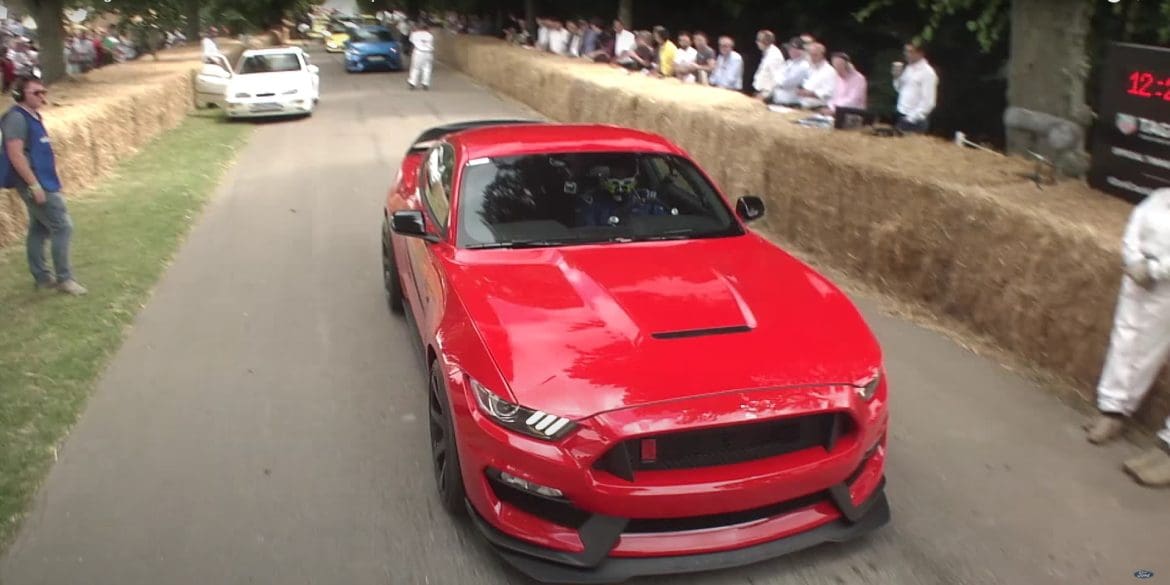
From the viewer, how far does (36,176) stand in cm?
753

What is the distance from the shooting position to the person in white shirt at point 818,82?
42.1ft

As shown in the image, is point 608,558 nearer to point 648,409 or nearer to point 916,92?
point 648,409

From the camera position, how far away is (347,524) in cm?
432

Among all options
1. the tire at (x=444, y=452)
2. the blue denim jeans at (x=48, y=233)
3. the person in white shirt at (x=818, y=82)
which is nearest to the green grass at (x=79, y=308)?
the blue denim jeans at (x=48, y=233)

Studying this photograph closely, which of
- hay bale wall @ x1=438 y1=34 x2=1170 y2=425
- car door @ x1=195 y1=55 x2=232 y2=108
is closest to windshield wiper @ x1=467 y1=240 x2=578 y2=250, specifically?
hay bale wall @ x1=438 y1=34 x2=1170 y2=425

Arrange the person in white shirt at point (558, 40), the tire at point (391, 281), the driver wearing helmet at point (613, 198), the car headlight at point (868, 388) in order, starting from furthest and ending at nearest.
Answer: the person in white shirt at point (558, 40), the tire at point (391, 281), the driver wearing helmet at point (613, 198), the car headlight at point (868, 388)

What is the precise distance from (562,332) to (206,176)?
11499 mm

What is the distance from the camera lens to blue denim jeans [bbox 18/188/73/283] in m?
7.70

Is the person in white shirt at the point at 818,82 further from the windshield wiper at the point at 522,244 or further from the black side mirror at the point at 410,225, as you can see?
the black side mirror at the point at 410,225

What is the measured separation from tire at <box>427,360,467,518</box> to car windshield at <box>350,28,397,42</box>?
3149 centimetres

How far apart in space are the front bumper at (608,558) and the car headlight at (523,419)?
0.36 meters

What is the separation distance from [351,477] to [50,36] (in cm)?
1908

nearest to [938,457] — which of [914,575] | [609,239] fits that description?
[914,575]

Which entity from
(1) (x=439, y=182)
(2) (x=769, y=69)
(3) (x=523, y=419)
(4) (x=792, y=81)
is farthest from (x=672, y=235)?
(2) (x=769, y=69)
